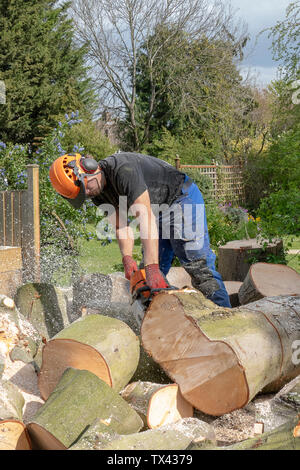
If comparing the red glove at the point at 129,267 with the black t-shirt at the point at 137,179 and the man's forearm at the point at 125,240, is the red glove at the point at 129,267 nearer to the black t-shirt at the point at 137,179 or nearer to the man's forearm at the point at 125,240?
the man's forearm at the point at 125,240

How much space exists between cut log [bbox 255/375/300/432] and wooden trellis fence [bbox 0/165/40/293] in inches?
112

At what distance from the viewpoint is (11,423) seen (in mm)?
1792

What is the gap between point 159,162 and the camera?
3117 millimetres

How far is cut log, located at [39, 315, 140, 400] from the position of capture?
7.11 feet

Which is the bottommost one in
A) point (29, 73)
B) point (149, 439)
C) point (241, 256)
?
point (149, 439)

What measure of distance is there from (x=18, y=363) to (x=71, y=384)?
652 millimetres

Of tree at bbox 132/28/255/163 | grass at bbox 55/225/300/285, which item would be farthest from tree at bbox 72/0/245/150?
grass at bbox 55/225/300/285

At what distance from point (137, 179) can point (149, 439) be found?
141cm

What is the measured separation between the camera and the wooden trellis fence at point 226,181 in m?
12.5

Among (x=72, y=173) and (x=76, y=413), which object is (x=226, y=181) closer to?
(x=72, y=173)

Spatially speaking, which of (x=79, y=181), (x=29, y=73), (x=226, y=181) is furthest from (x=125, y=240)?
(x=29, y=73)

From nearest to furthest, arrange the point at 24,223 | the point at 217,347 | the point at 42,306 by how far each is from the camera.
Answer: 1. the point at 217,347
2. the point at 42,306
3. the point at 24,223

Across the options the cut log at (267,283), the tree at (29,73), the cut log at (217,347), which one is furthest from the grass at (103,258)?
the tree at (29,73)
